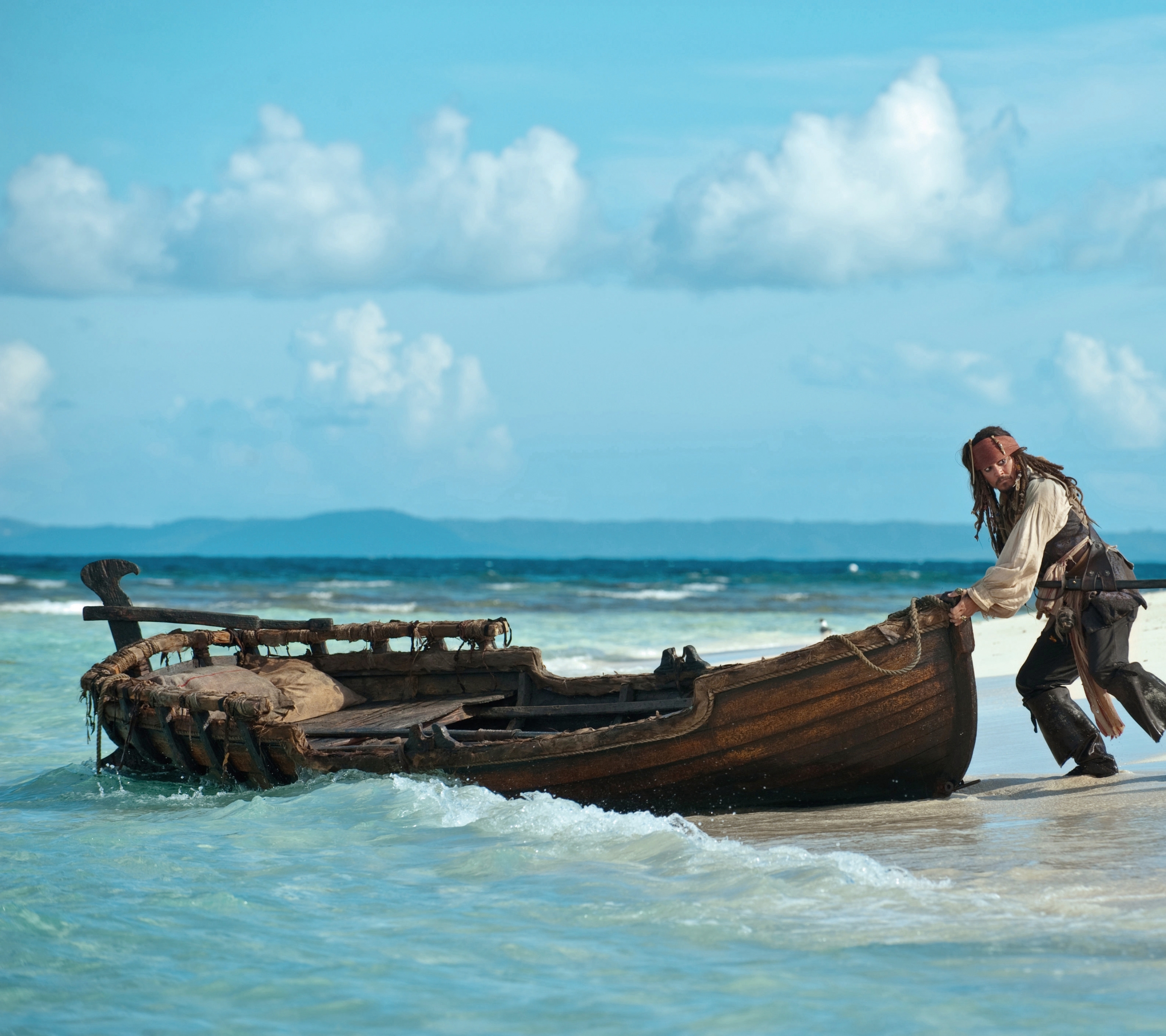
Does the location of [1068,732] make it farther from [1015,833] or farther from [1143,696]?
[1015,833]

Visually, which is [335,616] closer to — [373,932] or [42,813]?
[42,813]

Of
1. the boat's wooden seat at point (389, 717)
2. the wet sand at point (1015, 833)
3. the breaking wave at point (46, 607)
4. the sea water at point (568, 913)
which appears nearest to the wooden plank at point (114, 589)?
the sea water at point (568, 913)

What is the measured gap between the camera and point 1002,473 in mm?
6121

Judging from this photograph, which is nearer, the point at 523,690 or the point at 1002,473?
the point at 1002,473

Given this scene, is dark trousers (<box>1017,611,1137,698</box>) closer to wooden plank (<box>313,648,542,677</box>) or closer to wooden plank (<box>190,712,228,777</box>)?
wooden plank (<box>313,648,542,677</box>)

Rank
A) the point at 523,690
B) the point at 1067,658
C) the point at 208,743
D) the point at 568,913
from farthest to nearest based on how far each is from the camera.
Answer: the point at 523,690, the point at 208,743, the point at 1067,658, the point at 568,913

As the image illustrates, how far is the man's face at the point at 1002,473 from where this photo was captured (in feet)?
20.1

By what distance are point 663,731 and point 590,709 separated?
6.27 feet

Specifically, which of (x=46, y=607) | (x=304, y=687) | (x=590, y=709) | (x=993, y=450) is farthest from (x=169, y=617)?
(x=46, y=607)

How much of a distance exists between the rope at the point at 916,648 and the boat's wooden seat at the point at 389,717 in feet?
9.63

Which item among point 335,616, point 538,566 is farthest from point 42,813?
point 538,566

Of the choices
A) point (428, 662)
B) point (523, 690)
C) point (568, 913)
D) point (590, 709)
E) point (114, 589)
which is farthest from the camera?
point (114, 589)

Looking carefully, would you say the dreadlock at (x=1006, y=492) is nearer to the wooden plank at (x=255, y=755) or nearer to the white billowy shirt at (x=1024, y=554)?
the white billowy shirt at (x=1024, y=554)

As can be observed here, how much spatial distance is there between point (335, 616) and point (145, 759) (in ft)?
67.3
